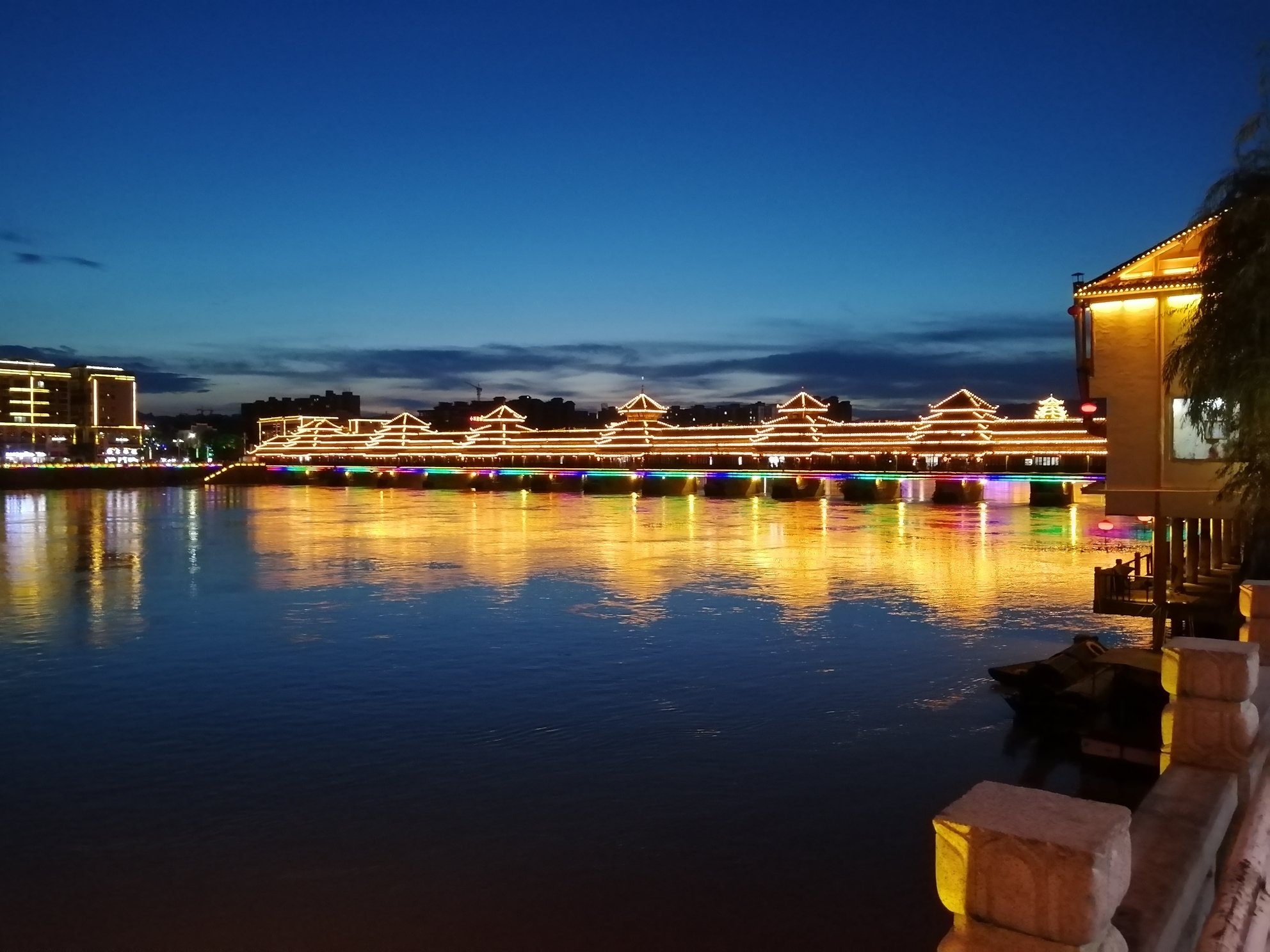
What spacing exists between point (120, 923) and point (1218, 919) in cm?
1003

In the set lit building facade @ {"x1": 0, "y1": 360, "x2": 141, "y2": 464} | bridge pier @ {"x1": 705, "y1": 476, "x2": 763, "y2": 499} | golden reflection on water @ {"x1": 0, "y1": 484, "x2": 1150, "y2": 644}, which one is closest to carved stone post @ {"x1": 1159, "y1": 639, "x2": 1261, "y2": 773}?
golden reflection on water @ {"x1": 0, "y1": 484, "x2": 1150, "y2": 644}

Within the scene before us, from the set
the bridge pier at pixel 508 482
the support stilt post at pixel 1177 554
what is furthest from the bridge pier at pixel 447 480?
the support stilt post at pixel 1177 554

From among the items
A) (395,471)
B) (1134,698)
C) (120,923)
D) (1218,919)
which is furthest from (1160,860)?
(395,471)

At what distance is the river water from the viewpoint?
35.7ft

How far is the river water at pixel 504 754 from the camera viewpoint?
10.9 meters

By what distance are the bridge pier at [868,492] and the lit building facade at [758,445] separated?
5.55 ft

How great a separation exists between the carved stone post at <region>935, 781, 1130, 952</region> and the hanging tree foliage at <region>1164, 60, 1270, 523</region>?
9174mm

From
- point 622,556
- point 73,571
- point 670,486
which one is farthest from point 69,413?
point 622,556

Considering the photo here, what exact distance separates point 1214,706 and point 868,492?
9037 cm

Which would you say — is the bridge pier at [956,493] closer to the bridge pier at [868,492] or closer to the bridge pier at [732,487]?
the bridge pier at [868,492]

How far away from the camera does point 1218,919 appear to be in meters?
4.10

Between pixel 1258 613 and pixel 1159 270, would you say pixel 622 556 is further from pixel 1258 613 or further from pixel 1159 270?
pixel 1258 613

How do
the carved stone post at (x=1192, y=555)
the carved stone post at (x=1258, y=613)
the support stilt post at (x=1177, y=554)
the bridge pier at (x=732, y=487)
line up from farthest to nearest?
1. the bridge pier at (x=732, y=487)
2. the carved stone post at (x=1192, y=555)
3. the support stilt post at (x=1177, y=554)
4. the carved stone post at (x=1258, y=613)

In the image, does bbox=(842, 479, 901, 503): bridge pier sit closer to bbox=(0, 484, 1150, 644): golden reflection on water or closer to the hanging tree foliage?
bbox=(0, 484, 1150, 644): golden reflection on water
